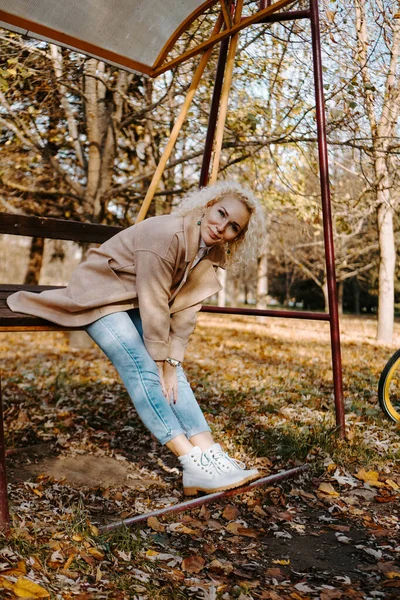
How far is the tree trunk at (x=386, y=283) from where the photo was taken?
1075 cm

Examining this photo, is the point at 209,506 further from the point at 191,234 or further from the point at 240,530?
the point at 191,234

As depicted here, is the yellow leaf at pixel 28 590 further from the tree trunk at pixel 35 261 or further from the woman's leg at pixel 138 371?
the tree trunk at pixel 35 261

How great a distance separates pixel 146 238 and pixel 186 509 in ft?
4.02

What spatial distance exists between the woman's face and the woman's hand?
619 mm

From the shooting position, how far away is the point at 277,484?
2885 mm

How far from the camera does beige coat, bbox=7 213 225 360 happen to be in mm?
2555

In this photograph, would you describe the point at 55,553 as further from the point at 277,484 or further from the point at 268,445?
the point at 268,445

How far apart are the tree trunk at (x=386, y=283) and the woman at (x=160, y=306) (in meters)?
8.58

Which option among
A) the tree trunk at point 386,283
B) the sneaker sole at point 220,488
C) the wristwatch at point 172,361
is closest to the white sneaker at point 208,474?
the sneaker sole at point 220,488

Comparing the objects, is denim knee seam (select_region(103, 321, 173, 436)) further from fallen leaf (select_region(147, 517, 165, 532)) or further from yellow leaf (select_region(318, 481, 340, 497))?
yellow leaf (select_region(318, 481, 340, 497))

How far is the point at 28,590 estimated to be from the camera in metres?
1.74

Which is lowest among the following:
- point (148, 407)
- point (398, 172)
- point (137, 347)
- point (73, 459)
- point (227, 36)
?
point (73, 459)

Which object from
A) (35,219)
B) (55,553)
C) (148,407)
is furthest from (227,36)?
(55,553)

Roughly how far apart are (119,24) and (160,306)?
80.6 inches
